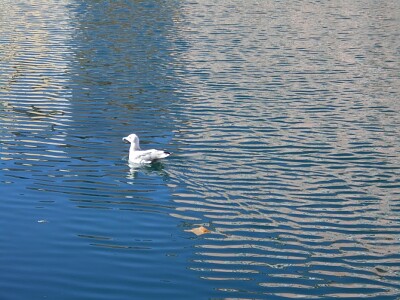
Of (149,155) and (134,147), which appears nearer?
(149,155)

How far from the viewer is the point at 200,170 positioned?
22188mm

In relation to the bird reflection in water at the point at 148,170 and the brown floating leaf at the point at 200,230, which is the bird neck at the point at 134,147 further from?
the brown floating leaf at the point at 200,230

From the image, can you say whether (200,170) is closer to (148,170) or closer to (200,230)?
(148,170)

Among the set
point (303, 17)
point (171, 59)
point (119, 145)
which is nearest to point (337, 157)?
point (119, 145)

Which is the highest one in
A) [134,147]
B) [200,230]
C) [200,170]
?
[200,230]

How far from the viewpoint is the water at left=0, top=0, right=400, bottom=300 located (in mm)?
15898

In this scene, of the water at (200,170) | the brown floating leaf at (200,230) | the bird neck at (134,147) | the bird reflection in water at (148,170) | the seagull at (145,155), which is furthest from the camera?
the bird neck at (134,147)

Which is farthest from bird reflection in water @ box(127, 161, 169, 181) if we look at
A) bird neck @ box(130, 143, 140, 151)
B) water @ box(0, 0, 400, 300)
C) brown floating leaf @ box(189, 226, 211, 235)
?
brown floating leaf @ box(189, 226, 211, 235)

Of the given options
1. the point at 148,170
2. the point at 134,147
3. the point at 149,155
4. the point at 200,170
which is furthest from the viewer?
the point at 134,147

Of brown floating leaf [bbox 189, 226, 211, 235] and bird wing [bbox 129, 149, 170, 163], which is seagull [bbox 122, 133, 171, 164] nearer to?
bird wing [bbox 129, 149, 170, 163]

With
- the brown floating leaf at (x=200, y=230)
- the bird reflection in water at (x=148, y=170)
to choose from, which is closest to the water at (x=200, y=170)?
the bird reflection in water at (x=148, y=170)

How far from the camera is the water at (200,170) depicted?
15.9 meters

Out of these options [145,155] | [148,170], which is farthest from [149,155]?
[148,170]

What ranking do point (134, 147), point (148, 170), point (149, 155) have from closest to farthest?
point (148, 170), point (149, 155), point (134, 147)
